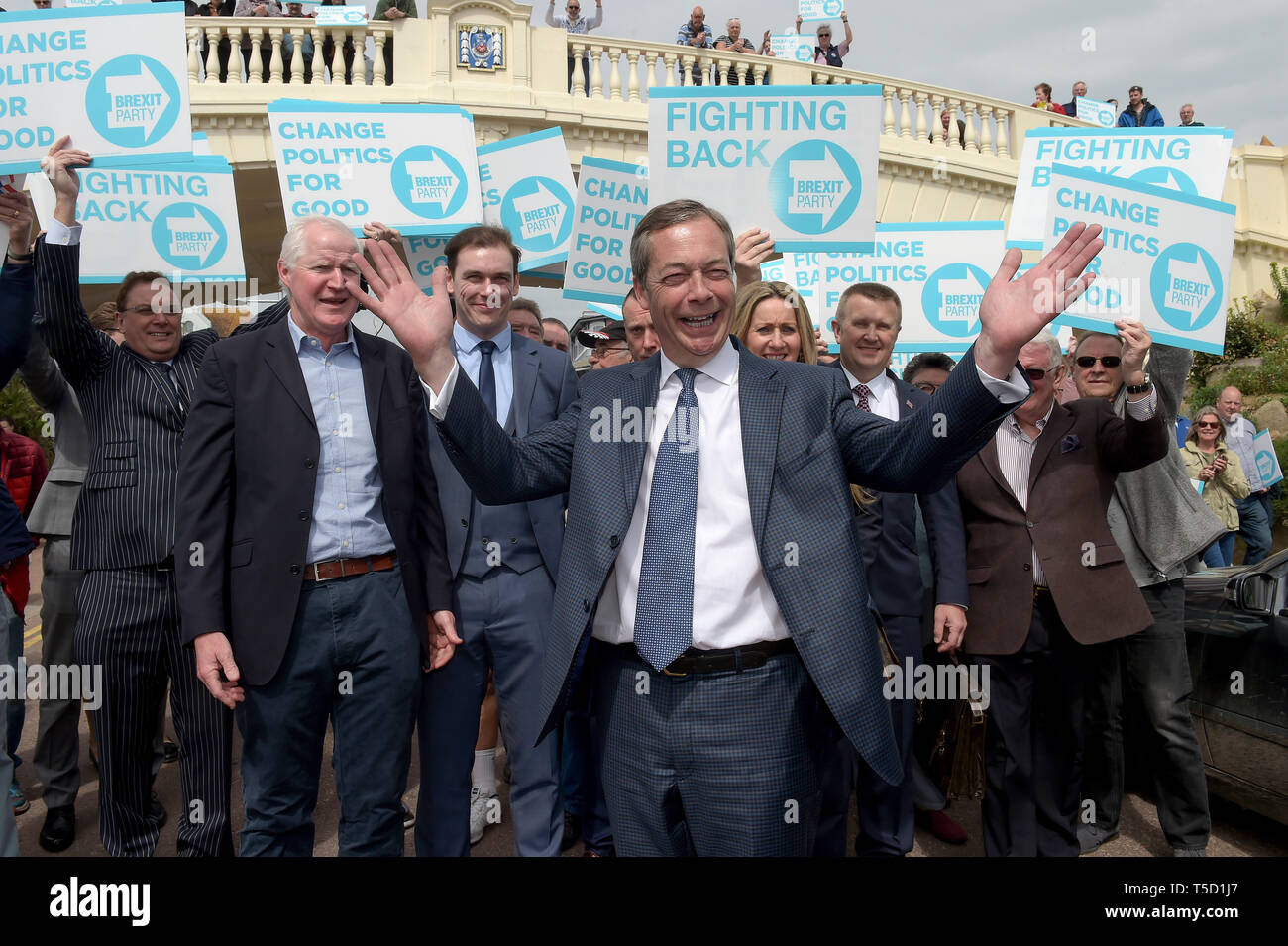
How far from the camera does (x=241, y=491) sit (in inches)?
117

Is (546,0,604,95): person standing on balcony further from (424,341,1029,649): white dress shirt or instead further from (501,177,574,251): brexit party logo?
(424,341,1029,649): white dress shirt

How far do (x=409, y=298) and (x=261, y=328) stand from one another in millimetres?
1178

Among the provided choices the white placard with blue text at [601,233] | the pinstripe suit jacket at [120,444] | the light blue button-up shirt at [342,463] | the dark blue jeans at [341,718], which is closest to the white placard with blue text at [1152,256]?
the white placard with blue text at [601,233]

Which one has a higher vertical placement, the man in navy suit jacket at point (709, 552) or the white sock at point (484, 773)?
the man in navy suit jacket at point (709, 552)

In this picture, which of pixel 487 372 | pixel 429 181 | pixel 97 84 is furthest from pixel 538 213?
pixel 487 372

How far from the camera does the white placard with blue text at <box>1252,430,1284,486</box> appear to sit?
930 cm

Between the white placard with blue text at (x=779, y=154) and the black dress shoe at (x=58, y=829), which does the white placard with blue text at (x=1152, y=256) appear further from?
the black dress shoe at (x=58, y=829)

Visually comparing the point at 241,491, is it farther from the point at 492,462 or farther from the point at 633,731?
the point at 633,731

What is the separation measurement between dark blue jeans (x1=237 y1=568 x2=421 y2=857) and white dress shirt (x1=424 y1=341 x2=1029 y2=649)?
0.94m

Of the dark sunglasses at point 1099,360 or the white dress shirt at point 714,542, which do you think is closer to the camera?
the white dress shirt at point 714,542

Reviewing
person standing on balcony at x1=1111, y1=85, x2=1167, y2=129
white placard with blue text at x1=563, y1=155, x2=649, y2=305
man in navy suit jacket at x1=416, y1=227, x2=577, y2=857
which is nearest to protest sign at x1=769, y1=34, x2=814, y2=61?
person standing on balcony at x1=1111, y1=85, x2=1167, y2=129

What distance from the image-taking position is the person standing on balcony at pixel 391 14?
47.5ft

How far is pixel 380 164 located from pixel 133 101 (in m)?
1.44

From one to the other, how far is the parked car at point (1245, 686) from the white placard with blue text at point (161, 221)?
4810 mm
